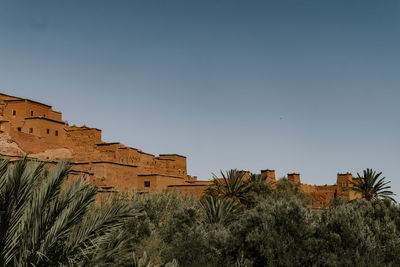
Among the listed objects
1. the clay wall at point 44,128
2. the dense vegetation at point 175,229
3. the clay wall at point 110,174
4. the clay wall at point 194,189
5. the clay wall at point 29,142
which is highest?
the clay wall at point 44,128

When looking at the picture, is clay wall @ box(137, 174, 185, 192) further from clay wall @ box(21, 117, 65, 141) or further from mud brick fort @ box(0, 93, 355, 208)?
clay wall @ box(21, 117, 65, 141)

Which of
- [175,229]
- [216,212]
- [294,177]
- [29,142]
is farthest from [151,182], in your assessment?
[294,177]

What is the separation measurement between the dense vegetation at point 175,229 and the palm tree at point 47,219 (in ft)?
0.05

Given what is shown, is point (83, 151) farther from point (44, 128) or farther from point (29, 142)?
point (29, 142)

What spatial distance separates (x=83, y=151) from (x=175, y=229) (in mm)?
19654

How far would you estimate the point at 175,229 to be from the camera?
736 inches

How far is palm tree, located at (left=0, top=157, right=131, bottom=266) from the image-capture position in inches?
234

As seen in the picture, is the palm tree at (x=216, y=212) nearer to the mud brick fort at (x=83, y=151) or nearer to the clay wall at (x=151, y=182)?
the mud brick fort at (x=83, y=151)

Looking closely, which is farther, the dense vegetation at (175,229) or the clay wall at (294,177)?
the clay wall at (294,177)

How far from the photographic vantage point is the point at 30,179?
6.17 meters

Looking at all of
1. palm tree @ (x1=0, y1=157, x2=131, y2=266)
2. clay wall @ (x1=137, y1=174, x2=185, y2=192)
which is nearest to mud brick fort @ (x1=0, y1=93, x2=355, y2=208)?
clay wall @ (x1=137, y1=174, x2=185, y2=192)

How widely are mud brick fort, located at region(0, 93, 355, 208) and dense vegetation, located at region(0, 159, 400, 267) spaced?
24.8ft

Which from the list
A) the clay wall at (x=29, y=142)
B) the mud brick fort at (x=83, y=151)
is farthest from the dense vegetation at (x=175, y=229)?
the clay wall at (x=29, y=142)

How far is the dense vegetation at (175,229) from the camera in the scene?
611 centimetres
